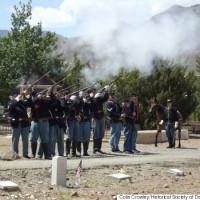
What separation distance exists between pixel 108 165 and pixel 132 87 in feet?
45.9

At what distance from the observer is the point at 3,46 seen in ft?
107

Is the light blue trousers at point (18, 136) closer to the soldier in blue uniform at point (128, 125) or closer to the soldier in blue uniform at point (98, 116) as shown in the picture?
the soldier in blue uniform at point (98, 116)

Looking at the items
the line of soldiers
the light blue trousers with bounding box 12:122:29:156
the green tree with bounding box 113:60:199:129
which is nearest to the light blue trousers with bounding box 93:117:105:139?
the line of soldiers

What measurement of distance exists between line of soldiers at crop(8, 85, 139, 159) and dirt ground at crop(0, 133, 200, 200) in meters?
0.95

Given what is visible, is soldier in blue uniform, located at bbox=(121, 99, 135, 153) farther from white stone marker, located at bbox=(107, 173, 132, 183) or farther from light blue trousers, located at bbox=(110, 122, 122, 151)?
white stone marker, located at bbox=(107, 173, 132, 183)

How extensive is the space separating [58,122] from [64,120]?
30 centimetres

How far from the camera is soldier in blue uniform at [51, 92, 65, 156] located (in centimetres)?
1337

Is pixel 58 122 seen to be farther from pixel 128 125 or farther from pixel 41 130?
pixel 128 125

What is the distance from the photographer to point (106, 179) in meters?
10.1

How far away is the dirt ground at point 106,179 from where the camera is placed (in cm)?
846

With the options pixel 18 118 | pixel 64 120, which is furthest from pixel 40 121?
pixel 64 120

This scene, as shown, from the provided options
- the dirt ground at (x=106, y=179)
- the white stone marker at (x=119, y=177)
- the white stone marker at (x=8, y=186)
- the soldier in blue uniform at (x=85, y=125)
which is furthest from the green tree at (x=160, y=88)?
the white stone marker at (x=8, y=186)

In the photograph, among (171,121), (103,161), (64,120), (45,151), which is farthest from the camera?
(171,121)

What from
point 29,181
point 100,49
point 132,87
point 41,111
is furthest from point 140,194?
point 132,87
